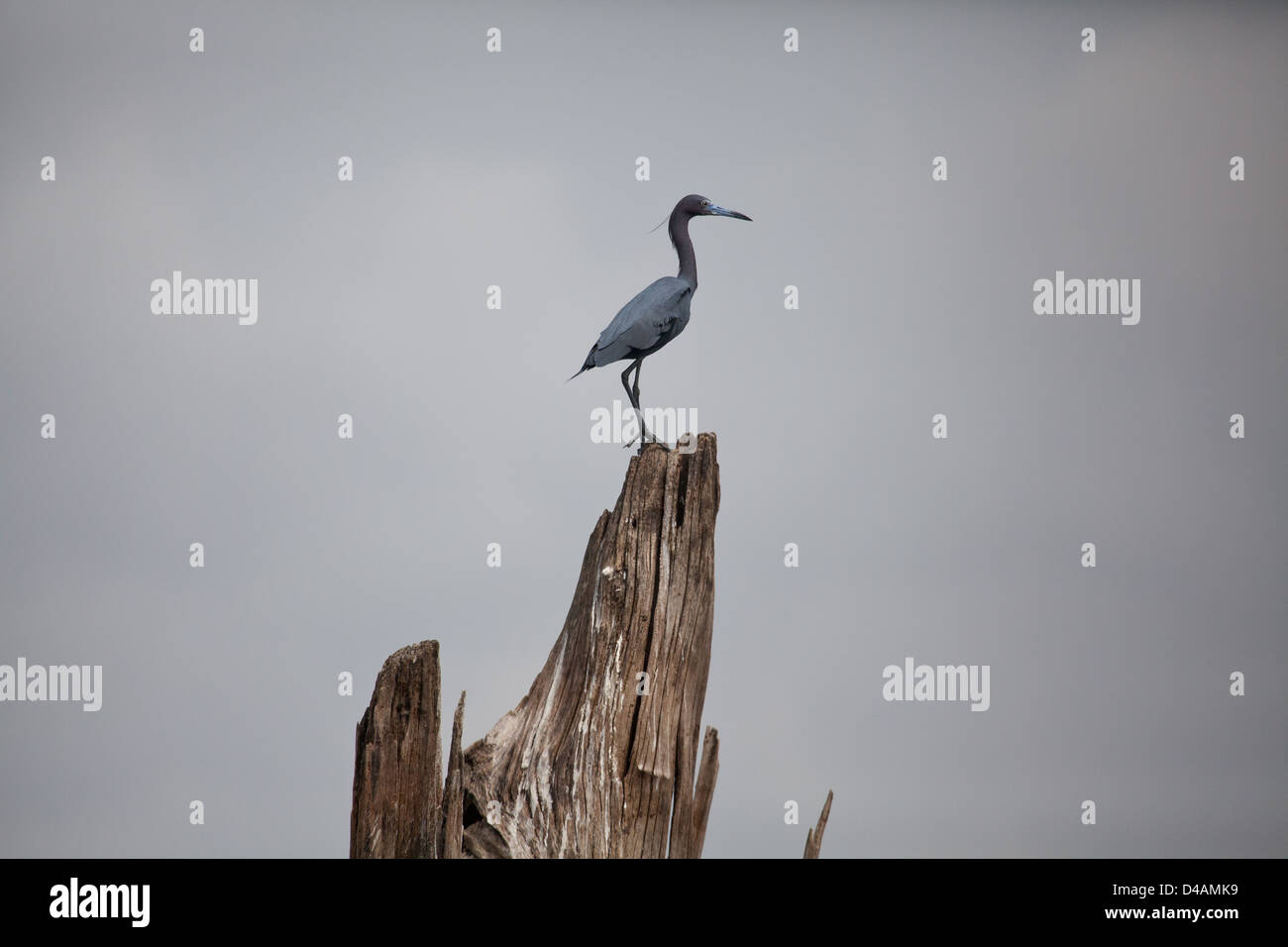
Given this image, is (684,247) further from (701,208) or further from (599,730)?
(599,730)

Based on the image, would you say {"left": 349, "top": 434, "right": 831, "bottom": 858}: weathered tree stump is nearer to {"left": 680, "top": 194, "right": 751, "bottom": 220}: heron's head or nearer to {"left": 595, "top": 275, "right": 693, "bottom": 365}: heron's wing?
{"left": 595, "top": 275, "right": 693, "bottom": 365}: heron's wing

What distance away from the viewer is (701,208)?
9.76 meters

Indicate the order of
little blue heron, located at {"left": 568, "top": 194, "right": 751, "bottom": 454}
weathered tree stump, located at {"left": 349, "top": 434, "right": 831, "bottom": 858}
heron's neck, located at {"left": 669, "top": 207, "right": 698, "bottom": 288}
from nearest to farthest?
weathered tree stump, located at {"left": 349, "top": 434, "right": 831, "bottom": 858}
little blue heron, located at {"left": 568, "top": 194, "right": 751, "bottom": 454}
heron's neck, located at {"left": 669, "top": 207, "right": 698, "bottom": 288}

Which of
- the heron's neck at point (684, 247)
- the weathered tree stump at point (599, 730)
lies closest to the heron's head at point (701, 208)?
the heron's neck at point (684, 247)

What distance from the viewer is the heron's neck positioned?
959cm

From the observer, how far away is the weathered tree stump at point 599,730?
285 inches

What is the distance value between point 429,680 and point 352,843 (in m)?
1.06

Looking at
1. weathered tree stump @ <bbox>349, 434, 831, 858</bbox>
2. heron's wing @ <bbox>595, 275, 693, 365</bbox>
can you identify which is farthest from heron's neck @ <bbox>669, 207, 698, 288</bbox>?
weathered tree stump @ <bbox>349, 434, 831, 858</bbox>

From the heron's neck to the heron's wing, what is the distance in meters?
0.52

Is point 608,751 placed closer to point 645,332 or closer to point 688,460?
point 688,460

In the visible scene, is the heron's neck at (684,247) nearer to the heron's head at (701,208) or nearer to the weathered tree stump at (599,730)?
the heron's head at (701,208)

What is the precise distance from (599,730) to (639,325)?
9.67ft
